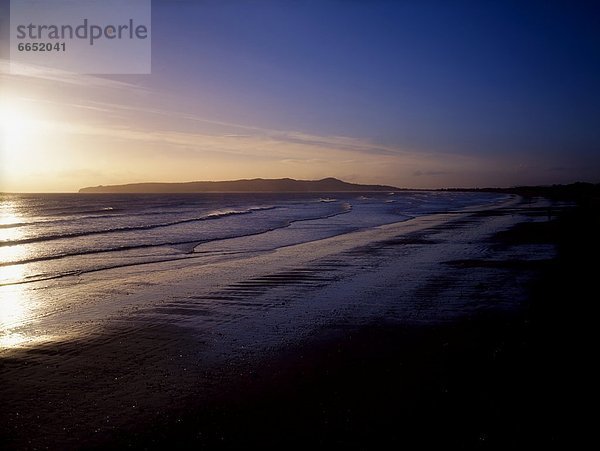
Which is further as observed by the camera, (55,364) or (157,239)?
(157,239)

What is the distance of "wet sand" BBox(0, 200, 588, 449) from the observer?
231 inches

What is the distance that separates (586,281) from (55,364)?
12.9 m

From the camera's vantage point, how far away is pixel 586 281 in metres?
13.7

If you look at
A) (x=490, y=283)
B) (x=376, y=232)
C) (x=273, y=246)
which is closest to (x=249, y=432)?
(x=490, y=283)

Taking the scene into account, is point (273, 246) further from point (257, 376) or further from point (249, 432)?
point (249, 432)

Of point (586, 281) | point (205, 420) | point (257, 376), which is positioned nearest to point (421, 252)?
point (586, 281)

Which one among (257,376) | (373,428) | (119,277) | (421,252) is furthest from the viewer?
(421,252)

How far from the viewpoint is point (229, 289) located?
48.6 ft

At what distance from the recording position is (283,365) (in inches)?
322

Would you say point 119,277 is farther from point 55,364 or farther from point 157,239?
point 157,239

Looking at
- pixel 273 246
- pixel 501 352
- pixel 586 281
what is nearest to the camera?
pixel 501 352

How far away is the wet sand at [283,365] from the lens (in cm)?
586

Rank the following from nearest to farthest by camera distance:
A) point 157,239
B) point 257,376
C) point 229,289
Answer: point 257,376 → point 229,289 → point 157,239

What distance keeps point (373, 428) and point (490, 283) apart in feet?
34.0
